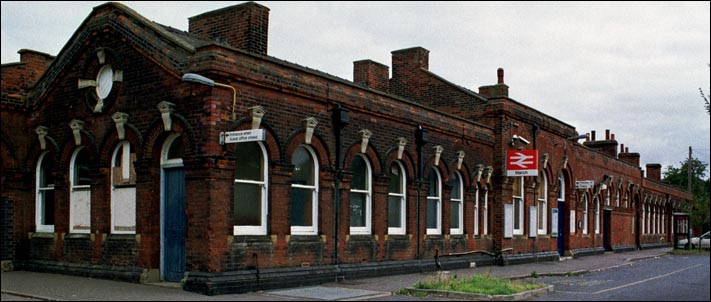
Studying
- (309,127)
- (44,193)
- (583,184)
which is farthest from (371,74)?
(44,193)

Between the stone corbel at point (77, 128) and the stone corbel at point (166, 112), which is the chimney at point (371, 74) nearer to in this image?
the stone corbel at point (77, 128)

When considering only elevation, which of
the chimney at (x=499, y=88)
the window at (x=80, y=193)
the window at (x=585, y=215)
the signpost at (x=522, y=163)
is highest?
the chimney at (x=499, y=88)

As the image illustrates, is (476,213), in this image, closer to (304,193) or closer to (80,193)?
(304,193)

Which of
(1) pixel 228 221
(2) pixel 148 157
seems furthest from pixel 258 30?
(1) pixel 228 221

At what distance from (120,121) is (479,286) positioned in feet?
27.7

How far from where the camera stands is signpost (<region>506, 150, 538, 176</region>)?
Result: 24784mm

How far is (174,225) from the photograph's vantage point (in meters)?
15.7

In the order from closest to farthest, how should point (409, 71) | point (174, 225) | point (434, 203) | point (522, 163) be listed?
1. point (174, 225)
2. point (434, 203)
3. point (522, 163)
4. point (409, 71)

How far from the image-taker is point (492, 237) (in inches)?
1001

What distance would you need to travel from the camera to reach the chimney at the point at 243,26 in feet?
63.2

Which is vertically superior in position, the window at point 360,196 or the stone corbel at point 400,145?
the stone corbel at point 400,145

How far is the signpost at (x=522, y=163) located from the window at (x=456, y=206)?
2.27 m

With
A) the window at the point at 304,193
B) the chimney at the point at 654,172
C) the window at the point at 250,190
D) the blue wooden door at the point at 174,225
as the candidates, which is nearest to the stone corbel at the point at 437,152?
the window at the point at 304,193

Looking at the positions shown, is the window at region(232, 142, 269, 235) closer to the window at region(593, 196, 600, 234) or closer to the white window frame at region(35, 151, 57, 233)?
the white window frame at region(35, 151, 57, 233)
